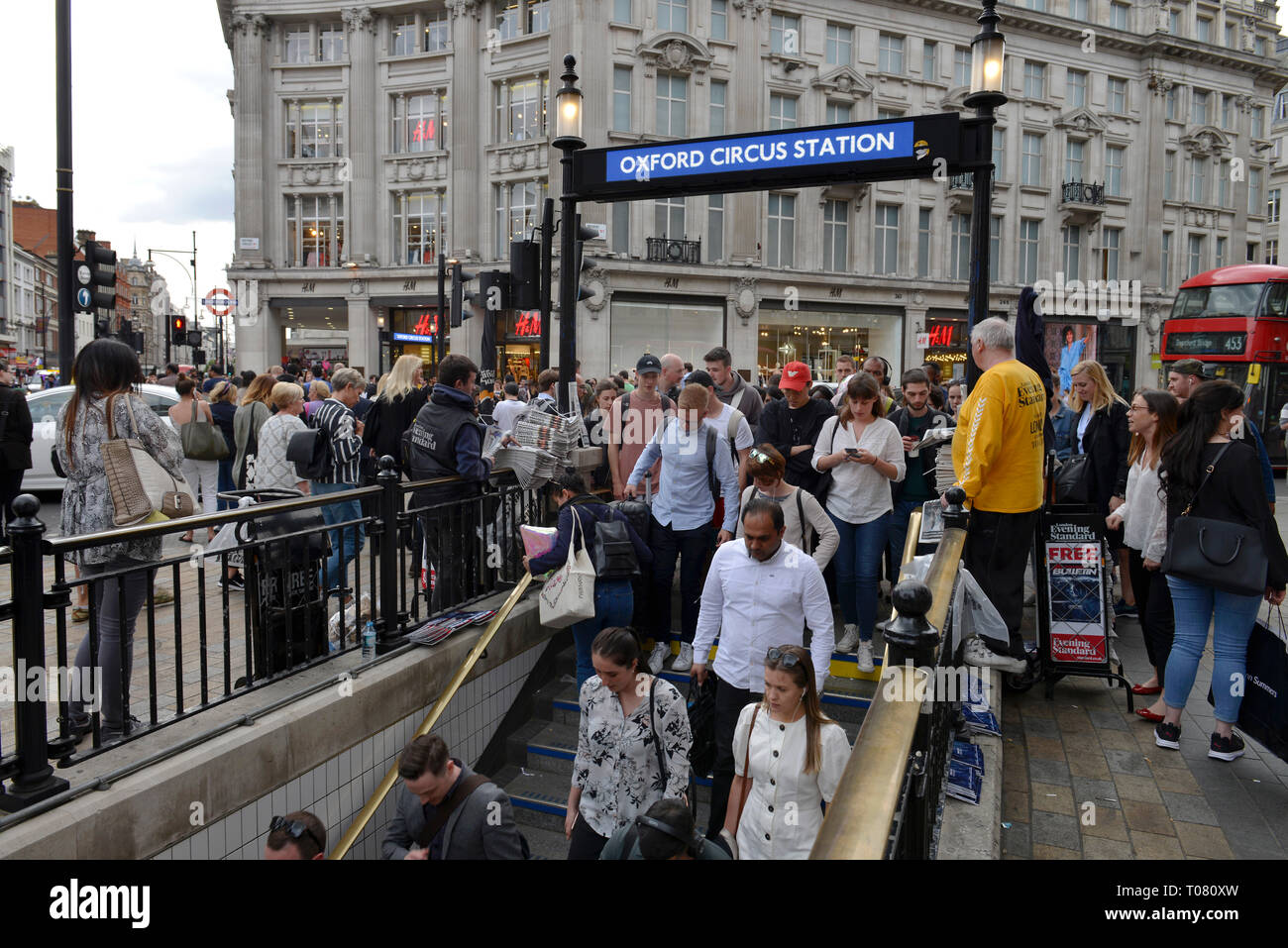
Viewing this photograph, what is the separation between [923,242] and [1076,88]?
1184 cm

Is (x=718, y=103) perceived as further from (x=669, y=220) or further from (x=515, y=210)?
(x=515, y=210)

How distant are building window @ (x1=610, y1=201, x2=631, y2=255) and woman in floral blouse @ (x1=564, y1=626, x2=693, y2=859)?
29.2 metres

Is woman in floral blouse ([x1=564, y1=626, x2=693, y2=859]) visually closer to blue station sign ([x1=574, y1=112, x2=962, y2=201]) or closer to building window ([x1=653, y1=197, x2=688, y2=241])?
blue station sign ([x1=574, y1=112, x2=962, y2=201])

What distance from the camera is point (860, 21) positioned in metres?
34.8

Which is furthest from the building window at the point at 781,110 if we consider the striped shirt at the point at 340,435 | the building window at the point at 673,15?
the striped shirt at the point at 340,435

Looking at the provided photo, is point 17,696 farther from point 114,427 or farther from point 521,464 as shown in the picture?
point 521,464

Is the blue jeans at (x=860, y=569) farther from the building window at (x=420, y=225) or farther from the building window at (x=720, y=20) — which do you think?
the building window at (x=720, y=20)

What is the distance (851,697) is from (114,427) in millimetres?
4770

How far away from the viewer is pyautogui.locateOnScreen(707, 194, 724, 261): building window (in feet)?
108

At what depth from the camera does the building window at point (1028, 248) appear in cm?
3922

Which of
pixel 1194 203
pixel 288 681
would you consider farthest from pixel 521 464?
pixel 1194 203

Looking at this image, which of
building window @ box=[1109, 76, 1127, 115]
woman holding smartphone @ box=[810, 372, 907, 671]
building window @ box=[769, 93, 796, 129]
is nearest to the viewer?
woman holding smartphone @ box=[810, 372, 907, 671]

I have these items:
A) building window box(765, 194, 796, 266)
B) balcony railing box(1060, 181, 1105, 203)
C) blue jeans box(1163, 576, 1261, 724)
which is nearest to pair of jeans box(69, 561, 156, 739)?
blue jeans box(1163, 576, 1261, 724)

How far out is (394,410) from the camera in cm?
727
